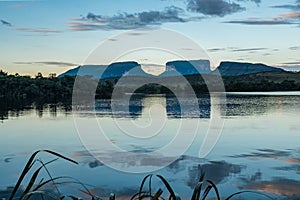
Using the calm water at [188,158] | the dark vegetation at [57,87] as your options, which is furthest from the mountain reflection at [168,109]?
the dark vegetation at [57,87]

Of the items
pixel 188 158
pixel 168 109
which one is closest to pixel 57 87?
pixel 168 109

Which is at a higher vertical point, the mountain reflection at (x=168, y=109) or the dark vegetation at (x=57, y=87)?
the dark vegetation at (x=57, y=87)

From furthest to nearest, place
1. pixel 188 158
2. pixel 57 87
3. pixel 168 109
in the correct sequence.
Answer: pixel 57 87 < pixel 168 109 < pixel 188 158

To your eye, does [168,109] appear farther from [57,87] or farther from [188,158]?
[57,87]

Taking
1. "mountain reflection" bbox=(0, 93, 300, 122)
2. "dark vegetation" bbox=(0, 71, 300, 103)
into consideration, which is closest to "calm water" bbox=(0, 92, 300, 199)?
"mountain reflection" bbox=(0, 93, 300, 122)

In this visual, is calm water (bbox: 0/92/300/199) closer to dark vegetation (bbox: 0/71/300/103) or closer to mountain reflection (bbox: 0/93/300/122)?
mountain reflection (bbox: 0/93/300/122)

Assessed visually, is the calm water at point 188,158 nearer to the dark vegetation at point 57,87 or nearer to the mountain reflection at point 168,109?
the mountain reflection at point 168,109

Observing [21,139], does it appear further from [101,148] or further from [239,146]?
[239,146]

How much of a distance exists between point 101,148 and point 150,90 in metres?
55.0

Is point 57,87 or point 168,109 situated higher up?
point 57,87

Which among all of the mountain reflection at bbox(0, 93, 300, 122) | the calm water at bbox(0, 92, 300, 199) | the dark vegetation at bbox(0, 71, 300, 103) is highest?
the dark vegetation at bbox(0, 71, 300, 103)

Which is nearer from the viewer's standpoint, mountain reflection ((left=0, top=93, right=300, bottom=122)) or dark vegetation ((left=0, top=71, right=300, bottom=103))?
mountain reflection ((left=0, top=93, right=300, bottom=122))

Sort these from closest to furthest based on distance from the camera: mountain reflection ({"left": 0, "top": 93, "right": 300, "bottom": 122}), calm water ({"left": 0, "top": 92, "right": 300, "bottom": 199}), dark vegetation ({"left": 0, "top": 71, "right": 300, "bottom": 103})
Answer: calm water ({"left": 0, "top": 92, "right": 300, "bottom": 199}) < mountain reflection ({"left": 0, "top": 93, "right": 300, "bottom": 122}) < dark vegetation ({"left": 0, "top": 71, "right": 300, "bottom": 103})

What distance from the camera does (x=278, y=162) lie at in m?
11.2
